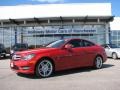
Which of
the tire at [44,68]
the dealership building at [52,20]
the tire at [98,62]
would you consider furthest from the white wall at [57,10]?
the tire at [44,68]

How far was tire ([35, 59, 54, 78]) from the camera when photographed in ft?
30.5

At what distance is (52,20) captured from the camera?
111ft

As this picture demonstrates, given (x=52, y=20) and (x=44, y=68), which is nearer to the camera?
(x=44, y=68)

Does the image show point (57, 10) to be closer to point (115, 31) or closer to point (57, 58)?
point (115, 31)

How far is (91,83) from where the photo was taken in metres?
8.05

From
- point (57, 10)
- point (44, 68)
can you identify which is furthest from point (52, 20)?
point (44, 68)

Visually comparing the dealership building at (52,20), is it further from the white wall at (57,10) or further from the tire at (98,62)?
the tire at (98,62)

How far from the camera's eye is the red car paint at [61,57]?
915cm

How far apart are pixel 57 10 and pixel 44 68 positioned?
2501 cm

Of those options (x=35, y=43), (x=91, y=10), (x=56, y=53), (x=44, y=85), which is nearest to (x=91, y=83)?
(x=44, y=85)

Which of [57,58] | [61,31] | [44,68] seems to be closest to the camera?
Result: [44,68]

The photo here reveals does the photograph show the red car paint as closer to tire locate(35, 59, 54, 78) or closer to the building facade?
tire locate(35, 59, 54, 78)

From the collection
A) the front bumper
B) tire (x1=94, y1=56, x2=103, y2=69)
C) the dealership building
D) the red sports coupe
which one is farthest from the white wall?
the front bumper

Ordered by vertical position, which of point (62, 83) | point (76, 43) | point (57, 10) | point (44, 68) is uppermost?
point (57, 10)
